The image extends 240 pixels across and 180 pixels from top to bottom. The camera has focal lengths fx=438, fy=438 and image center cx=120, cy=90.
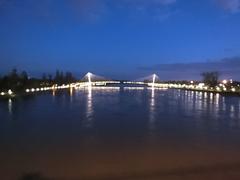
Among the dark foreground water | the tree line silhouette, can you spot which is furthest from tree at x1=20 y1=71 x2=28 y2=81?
the dark foreground water

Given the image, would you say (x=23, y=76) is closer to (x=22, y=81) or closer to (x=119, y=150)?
(x=22, y=81)

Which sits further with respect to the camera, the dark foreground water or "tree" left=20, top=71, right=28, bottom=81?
"tree" left=20, top=71, right=28, bottom=81

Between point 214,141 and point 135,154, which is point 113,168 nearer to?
point 135,154

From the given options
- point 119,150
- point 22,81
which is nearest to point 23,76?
point 22,81

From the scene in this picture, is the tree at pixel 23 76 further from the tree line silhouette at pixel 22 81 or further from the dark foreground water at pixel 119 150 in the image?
the dark foreground water at pixel 119 150

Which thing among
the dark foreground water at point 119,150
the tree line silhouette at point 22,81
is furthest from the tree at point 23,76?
the dark foreground water at point 119,150

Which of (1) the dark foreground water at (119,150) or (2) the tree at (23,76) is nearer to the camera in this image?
(1) the dark foreground water at (119,150)

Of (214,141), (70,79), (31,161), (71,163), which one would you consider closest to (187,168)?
(71,163)

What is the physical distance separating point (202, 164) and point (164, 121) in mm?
10285

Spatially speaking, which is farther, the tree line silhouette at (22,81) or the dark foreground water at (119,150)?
the tree line silhouette at (22,81)

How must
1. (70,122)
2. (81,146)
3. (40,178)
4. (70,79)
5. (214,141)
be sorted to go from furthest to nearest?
(70,79) < (70,122) < (214,141) < (81,146) < (40,178)

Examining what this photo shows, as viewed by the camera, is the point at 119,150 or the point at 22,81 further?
the point at 22,81

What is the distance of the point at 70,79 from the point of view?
105500 mm

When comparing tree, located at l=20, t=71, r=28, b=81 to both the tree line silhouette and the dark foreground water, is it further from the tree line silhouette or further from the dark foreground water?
the dark foreground water
